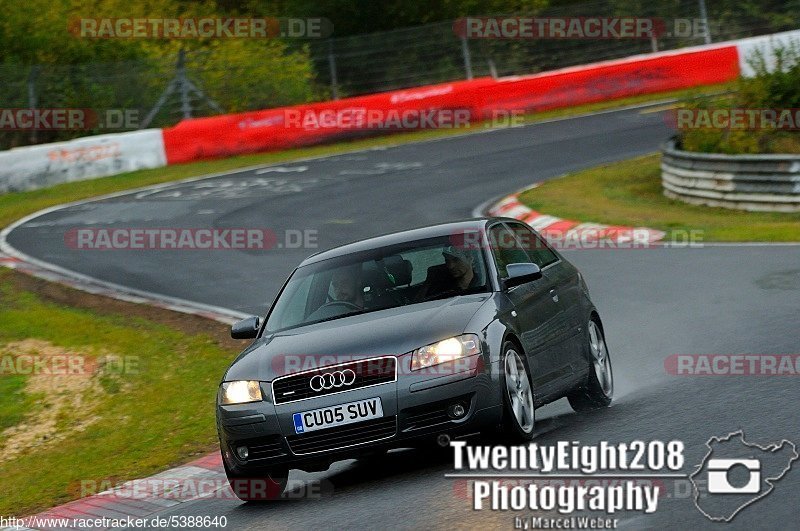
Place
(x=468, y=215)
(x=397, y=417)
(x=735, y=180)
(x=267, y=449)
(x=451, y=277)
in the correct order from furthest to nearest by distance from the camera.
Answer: (x=468, y=215) → (x=735, y=180) → (x=451, y=277) → (x=267, y=449) → (x=397, y=417)

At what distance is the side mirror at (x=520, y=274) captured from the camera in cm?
Answer: 899

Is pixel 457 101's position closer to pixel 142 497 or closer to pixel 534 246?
pixel 534 246

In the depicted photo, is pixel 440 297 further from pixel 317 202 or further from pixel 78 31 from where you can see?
pixel 78 31

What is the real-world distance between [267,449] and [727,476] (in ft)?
8.72

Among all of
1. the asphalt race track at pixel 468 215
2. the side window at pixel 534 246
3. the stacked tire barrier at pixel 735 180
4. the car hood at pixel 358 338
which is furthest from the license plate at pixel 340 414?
the stacked tire barrier at pixel 735 180

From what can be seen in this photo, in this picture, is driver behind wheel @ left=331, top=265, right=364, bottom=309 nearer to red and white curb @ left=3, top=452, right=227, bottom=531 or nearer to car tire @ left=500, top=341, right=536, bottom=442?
car tire @ left=500, top=341, right=536, bottom=442

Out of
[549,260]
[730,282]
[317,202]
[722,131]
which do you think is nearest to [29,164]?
[317,202]

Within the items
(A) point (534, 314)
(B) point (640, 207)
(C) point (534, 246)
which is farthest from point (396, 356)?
(B) point (640, 207)

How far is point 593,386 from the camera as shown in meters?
10.1

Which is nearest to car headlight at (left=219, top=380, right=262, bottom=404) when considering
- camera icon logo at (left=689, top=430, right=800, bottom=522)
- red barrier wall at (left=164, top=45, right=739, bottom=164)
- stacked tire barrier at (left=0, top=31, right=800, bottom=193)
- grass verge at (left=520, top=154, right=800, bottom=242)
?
camera icon logo at (left=689, top=430, right=800, bottom=522)

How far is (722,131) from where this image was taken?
22359 millimetres

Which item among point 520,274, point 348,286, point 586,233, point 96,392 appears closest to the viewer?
point 520,274

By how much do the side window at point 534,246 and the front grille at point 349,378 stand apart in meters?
2.32

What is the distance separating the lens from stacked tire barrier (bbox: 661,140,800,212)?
63.8 feet
